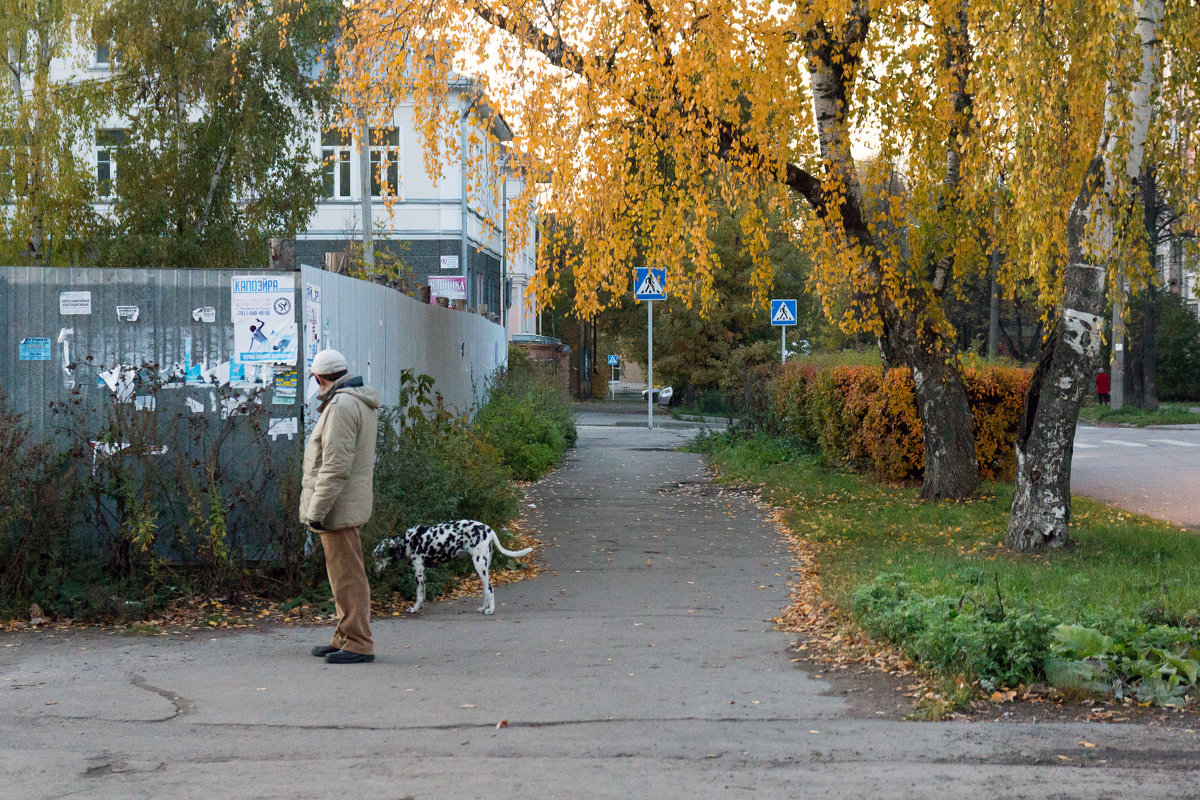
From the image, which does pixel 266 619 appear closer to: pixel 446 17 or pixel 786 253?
pixel 446 17

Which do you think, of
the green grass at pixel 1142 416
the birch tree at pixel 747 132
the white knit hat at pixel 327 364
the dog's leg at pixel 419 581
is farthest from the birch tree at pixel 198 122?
the green grass at pixel 1142 416

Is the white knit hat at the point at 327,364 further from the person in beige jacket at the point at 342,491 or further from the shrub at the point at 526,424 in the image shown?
the shrub at the point at 526,424

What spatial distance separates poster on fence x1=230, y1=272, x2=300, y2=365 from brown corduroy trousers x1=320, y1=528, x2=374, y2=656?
2.07 m

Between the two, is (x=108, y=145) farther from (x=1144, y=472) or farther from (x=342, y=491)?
(x=1144, y=472)

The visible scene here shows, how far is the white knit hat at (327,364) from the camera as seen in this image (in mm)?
7430

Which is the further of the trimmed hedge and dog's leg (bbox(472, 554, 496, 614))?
the trimmed hedge

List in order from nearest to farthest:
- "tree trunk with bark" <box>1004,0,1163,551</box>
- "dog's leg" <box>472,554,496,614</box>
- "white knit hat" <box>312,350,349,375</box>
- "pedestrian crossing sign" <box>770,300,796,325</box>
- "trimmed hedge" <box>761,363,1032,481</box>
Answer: "white knit hat" <box>312,350,349,375</box> → "dog's leg" <box>472,554,496,614</box> → "tree trunk with bark" <box>1004,0,1163,551</box> → "trimmed hedge" <box>761,363,1032,481</box> → "pedestrian crossing sign" <box>770,300,796,325</box>

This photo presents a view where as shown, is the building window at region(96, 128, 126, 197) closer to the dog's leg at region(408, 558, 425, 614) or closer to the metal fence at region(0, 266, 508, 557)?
the metal fence at region(0, 266, 508, 557)

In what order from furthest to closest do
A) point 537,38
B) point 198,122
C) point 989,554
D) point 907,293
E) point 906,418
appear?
point 198,122
point 906,418
point 907,293
point 537,38
point 989,554

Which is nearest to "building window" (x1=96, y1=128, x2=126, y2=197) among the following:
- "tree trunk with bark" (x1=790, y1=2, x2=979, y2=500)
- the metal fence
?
the metal fence

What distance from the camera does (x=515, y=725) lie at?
5.81 m

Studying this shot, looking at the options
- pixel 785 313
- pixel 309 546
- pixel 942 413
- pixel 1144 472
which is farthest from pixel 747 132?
pixel 785 313

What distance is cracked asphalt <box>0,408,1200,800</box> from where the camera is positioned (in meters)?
4.93

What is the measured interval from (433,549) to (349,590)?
155 centimetres
